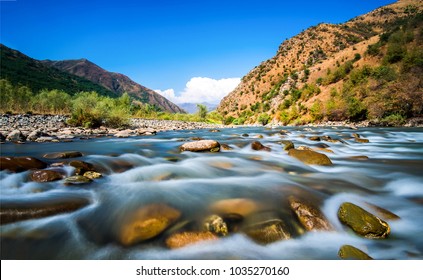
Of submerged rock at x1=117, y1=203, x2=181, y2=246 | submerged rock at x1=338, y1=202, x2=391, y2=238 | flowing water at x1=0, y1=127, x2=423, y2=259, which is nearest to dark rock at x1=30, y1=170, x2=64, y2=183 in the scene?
flowing water at x1=0, y1=127, x2=423, y2=259

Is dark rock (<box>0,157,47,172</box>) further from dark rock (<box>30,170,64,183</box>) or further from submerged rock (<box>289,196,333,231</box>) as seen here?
submerged rock (<box>289,196,333,231</box>)

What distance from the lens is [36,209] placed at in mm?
3592

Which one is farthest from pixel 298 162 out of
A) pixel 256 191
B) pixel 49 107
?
pixel 49 107

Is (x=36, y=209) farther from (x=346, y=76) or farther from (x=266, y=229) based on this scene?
(x=346, y=76)

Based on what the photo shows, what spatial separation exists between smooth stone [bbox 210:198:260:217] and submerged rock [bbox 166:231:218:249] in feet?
1.84

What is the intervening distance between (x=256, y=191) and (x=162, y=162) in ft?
Answer: 11.6

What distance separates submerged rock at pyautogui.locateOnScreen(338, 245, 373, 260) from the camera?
258 cm

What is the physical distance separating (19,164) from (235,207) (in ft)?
16.6

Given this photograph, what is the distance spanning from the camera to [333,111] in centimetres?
3044

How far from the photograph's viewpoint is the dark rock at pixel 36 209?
10.9 feet
